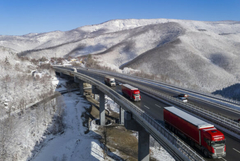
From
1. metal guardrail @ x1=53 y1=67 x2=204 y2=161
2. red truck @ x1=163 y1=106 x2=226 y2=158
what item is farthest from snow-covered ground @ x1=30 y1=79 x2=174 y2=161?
red truck @ x1=163 y1=106 x2=226 y2=158

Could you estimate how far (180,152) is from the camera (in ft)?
49.8

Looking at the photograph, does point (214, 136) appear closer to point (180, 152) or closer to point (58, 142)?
point (180, 152)

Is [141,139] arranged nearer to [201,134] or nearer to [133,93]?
[133,93]

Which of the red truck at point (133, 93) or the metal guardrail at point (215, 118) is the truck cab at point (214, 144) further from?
the red truck at point (133, 93)

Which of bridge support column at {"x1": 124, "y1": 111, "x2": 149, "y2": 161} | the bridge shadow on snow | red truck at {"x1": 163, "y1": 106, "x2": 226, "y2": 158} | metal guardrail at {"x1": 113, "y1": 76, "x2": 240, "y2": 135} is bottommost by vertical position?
the bridge shadow on snow

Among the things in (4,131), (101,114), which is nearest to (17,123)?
(4,131)

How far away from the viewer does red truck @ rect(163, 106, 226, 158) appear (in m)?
14.8

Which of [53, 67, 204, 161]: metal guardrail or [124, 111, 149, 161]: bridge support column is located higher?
[53, 67, 204, 161]: metal guardrail

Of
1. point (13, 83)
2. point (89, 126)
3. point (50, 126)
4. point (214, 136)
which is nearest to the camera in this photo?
point (214, 136)

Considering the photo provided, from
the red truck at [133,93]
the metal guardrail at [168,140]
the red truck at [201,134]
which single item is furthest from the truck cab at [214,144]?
the red truck at [133,93]

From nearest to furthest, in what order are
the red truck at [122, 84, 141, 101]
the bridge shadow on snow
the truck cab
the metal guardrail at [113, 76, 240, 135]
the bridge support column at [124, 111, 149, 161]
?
1. the truck cab
2. the metal guardrail at [113, 76, 240, 135]
3. the bridge support column at [124, 111, 149, 161]
4. the red truck at [122, 84, 141, 101]
5. the bridge shadow on snow

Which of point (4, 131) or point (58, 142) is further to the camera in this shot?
point (58, 142)

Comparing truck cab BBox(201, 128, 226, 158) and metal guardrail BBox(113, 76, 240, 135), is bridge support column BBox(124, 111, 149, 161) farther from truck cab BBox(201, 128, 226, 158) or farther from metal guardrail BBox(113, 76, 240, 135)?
truck cab BBox(201, 128, 226, 158)

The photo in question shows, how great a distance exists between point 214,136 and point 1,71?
73.5 meters
